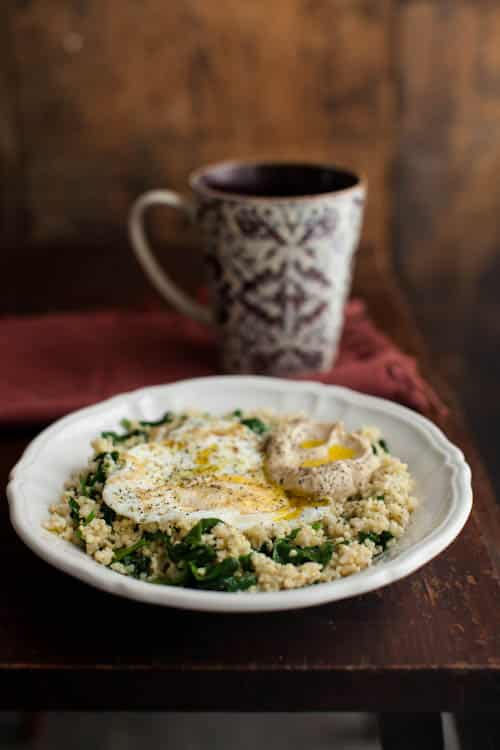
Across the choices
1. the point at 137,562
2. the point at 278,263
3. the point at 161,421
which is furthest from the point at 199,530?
the point at 278,263

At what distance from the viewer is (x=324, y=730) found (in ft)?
5.64

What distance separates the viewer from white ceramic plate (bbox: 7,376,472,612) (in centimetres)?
69

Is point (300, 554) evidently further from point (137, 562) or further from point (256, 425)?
→ point (256, 425)

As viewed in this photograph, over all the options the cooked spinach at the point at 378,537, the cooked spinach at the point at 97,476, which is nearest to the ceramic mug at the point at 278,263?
the cooked spinach at the point at 97,476

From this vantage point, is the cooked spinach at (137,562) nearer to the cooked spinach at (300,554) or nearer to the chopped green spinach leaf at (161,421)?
the cooked spinach at (300,554)

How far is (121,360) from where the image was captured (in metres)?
1.37

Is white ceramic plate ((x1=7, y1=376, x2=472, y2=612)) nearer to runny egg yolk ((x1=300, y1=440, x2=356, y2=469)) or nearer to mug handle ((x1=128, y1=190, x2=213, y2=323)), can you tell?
runny egg yolk ((x1=300, y1=440, x2=356, y2=469))

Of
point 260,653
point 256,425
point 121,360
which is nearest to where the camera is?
point 260,653

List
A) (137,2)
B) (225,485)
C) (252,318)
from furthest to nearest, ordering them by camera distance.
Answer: (137,2)
(252,318)
(225,485)

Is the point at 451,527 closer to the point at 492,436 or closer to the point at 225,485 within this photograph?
the point at 225,485

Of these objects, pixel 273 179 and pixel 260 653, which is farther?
pixel 273 179

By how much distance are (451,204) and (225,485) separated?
5.54 feet

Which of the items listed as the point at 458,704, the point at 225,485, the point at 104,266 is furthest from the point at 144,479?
the point at 104,266

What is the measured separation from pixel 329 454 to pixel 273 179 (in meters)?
0.59
